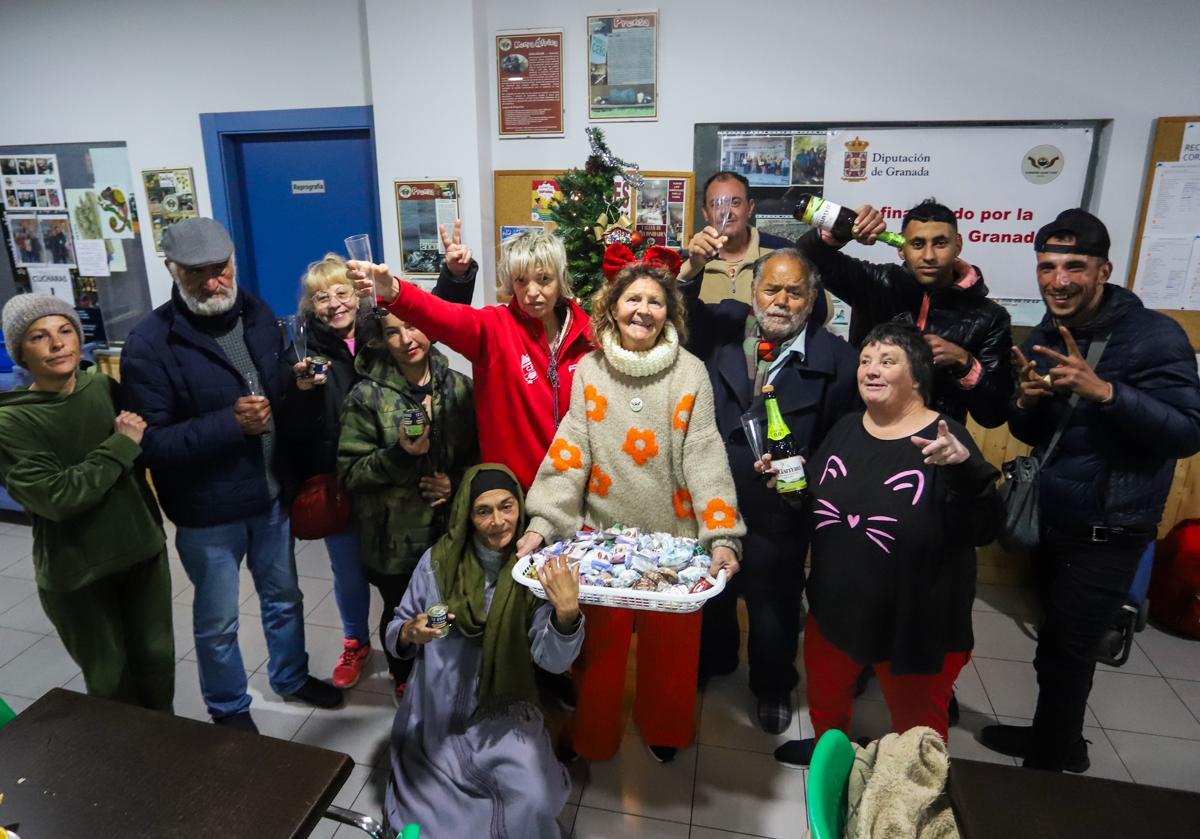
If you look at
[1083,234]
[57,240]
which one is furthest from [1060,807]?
[57,240]

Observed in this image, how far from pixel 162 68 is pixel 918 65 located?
398 centimetres

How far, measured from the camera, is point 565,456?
6.72 ft

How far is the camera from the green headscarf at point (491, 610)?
6.60 ft

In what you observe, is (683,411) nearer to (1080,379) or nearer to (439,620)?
(439,620)

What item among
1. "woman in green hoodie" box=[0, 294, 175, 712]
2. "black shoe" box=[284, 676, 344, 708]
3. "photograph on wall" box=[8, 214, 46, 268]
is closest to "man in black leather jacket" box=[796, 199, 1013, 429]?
"woman in green hoodie" box=[0, 294, 175, 712]

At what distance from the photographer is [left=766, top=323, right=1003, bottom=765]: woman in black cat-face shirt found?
181 cm

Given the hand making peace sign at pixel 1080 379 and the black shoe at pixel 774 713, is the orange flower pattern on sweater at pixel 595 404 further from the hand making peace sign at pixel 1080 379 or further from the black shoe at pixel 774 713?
the black shoe at pixel 774 713

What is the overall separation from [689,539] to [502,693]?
0.70m

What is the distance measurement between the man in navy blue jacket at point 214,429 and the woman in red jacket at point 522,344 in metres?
0.61

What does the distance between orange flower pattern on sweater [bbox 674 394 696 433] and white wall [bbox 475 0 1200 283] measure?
6.44ft

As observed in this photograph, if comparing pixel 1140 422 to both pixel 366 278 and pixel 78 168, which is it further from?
pixel 78 168

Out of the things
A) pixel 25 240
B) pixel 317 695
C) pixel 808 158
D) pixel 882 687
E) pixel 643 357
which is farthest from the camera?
pixel 25 240

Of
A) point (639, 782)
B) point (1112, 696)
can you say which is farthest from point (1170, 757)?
point (639, 782)

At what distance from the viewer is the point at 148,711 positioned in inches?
61.4
